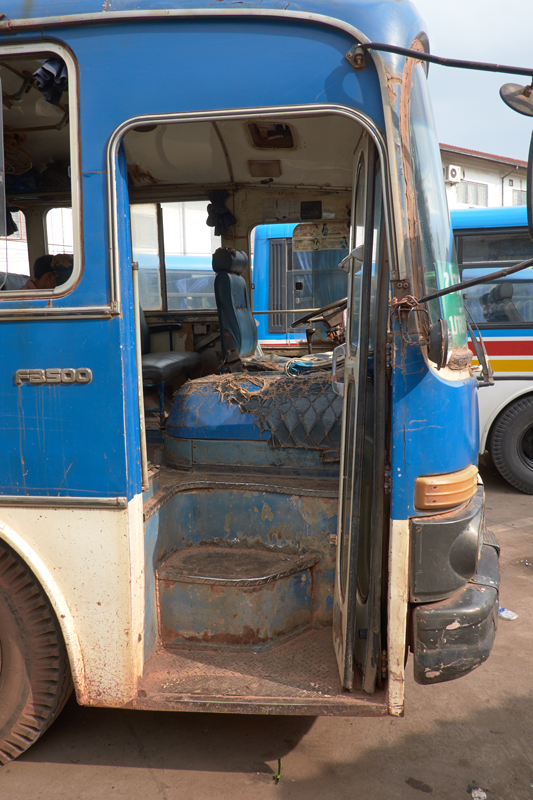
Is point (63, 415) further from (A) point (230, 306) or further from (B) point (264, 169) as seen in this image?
(B) point (264, 169)

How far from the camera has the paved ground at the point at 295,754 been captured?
6.98ft

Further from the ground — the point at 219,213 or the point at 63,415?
the point at 219,213

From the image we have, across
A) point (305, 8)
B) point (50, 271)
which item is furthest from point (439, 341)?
point (50, 271)

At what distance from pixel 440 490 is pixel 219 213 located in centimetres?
272

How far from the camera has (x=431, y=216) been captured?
1999 mm

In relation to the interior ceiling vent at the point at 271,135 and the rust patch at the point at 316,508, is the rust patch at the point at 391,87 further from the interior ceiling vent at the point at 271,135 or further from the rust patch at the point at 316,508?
the rust patch at the point at 316,508

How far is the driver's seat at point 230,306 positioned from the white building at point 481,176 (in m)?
16.7

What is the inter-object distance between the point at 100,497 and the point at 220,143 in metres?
2.05

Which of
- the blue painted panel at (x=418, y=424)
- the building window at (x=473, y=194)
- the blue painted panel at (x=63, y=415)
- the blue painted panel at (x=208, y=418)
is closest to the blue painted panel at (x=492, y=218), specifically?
the blue painted panel at (x=208, y=418)

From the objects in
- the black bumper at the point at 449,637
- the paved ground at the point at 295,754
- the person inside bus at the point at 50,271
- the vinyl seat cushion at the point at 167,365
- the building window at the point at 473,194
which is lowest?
the paved ground at the point at 295,754

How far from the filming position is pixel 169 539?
2.48m

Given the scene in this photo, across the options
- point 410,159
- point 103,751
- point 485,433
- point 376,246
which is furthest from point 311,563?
point 485,433

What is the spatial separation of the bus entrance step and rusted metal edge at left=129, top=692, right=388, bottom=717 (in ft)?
0.90

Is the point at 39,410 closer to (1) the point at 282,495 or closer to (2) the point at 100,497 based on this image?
(2) the point at 100,497
